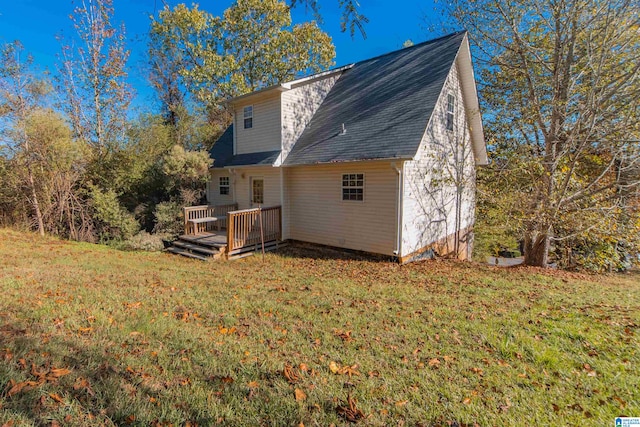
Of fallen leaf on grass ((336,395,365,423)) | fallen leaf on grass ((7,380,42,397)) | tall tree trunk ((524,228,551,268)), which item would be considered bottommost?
tall tree trunk ((524,228,551,268))

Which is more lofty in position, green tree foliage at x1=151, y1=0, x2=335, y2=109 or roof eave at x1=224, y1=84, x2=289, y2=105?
green tree foliage at x1=151, y1=0, x2=335, y2=109

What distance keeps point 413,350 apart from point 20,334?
468 centimetres

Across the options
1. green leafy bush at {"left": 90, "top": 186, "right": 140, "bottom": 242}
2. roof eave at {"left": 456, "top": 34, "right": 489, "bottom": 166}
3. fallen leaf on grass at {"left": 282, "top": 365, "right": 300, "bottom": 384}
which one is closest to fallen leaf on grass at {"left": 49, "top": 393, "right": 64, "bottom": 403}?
fallen leaf on grass at {"left": 282, "top": 365, "right": 300, "bottom": 384}

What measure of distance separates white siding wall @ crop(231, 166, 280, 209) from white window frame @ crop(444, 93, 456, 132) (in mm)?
6279

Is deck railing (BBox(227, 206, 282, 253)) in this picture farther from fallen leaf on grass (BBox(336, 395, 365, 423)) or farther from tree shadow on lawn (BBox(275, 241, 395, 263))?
fallen leaf on grass (BBox(336, 395, 365, 423))

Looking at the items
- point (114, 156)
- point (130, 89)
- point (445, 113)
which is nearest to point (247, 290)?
point (445, 113)

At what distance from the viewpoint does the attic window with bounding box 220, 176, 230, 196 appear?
13602 mm

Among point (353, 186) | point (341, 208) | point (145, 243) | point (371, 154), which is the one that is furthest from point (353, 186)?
point (145, 243)

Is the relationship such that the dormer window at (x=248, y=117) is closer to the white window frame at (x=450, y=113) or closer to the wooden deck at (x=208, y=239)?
the wooden deck at (x=208, y=239)

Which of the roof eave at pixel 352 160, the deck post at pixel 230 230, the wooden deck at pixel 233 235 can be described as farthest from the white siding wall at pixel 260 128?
the deck post at pixel 230 230

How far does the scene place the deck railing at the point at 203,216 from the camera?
11500 millimetres

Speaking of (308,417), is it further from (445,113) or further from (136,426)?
(445,113)

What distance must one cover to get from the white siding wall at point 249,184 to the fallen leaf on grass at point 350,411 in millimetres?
8909

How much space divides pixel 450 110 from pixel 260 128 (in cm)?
711
